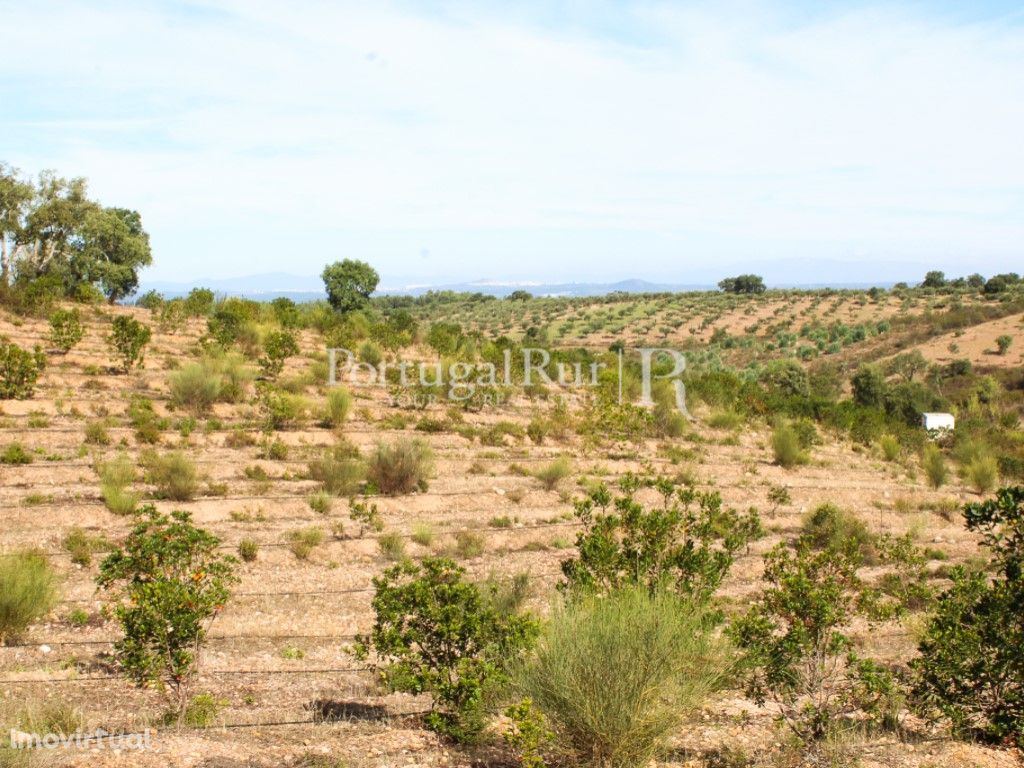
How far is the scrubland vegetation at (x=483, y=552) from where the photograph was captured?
648 cm

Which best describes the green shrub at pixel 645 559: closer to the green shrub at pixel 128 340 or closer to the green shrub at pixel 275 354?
the green shrub at pixel 275 354

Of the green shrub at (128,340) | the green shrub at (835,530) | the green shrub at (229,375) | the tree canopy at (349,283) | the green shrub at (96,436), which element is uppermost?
the tree canopy at (349,283)

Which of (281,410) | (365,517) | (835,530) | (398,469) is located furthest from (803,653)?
(281,410)

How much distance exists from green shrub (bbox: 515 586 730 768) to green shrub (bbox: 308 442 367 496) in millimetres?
8979

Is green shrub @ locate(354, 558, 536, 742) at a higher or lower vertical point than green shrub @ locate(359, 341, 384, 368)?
lower

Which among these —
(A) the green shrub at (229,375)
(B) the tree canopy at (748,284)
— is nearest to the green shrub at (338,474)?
(A) the green shrub at (229,375)

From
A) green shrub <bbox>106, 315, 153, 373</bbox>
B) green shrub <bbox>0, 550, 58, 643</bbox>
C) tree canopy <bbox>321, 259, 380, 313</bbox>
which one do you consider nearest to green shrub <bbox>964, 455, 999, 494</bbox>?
green shrub <bbox>0, 550, 58, 643</bbox>

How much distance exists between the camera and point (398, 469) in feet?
50.1

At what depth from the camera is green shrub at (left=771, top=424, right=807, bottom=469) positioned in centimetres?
2033

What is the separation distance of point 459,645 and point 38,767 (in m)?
2.85

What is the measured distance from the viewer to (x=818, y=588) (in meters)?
7.27

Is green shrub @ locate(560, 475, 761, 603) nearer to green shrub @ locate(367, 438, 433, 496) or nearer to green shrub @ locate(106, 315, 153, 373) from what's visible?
green shrub @ locate(367, 438, 433, 496)

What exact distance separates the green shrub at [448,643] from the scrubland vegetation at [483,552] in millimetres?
26

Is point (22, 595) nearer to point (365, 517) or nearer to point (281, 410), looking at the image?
point (365, 517)
